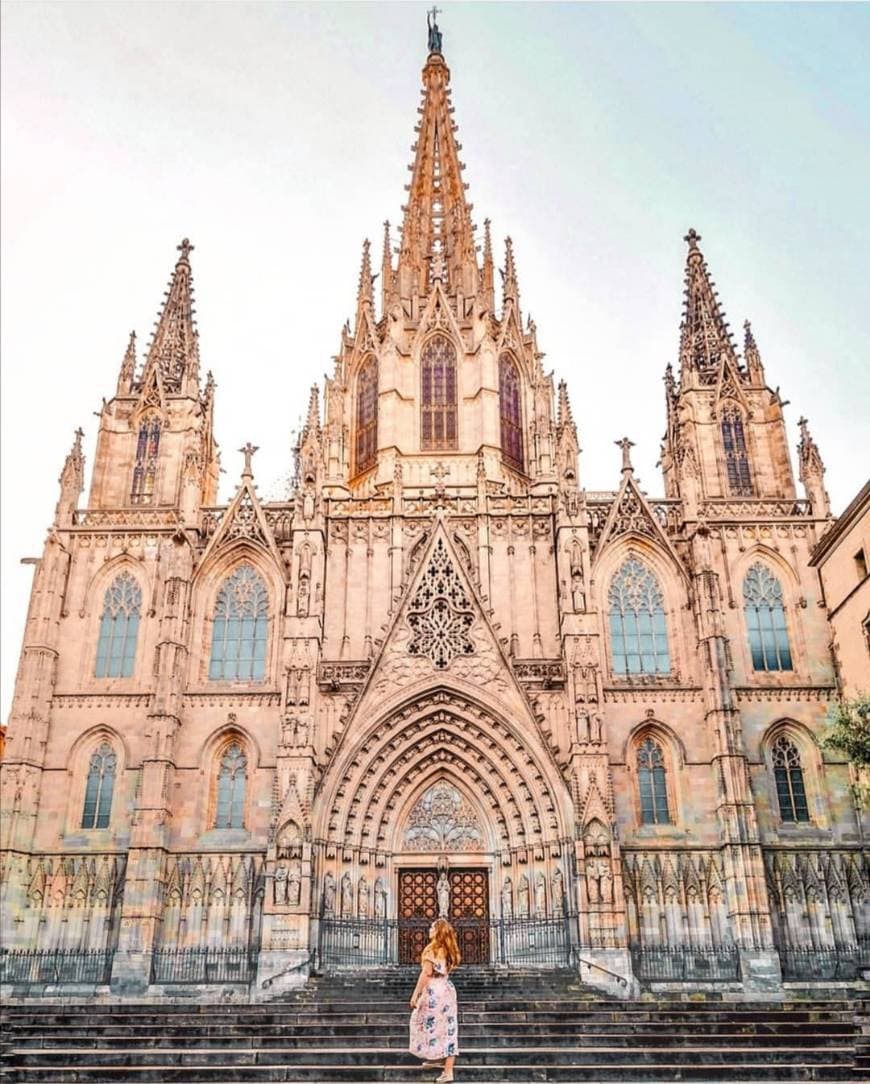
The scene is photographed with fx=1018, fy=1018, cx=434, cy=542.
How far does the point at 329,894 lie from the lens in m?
26.7

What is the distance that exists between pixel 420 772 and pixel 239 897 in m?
5.90

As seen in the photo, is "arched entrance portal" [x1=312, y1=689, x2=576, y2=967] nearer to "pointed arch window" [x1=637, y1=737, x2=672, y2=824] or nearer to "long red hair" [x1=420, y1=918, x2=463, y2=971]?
"pointed arch window" [x1=637, y1=737, x2=672, y2=824]

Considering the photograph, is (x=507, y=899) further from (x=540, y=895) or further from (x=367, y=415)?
(x=367, y=415)

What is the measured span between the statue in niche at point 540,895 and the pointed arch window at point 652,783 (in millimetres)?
3377

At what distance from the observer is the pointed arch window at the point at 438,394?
35.4 m

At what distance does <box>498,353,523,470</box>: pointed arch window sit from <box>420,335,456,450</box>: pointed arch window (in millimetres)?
1738

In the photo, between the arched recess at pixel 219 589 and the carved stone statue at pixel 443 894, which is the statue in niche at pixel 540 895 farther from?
the arched recess at pixel 219 589

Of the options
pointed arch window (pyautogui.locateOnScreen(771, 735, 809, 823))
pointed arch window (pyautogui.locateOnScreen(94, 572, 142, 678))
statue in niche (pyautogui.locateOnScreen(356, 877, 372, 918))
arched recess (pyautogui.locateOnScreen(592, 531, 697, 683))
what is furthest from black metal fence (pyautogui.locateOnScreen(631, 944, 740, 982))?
pointed arch window (pyautogui.locateOnScreen(94, 572, 142, 678))

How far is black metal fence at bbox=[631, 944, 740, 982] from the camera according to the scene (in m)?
25.9

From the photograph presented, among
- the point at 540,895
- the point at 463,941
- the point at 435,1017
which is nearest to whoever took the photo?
the point at 435,1017

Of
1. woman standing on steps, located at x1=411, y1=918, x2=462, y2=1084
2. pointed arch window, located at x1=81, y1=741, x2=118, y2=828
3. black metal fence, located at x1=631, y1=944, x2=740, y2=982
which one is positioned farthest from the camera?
pointed arch window, located at x1=81, y1=741, x2=118, y2=828

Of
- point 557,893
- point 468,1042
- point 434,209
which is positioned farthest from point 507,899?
point 434,209

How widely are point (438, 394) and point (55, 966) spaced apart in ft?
70.5

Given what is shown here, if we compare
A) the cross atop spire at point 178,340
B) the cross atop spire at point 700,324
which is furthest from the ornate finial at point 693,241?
the cross atop spire at point 178,340
